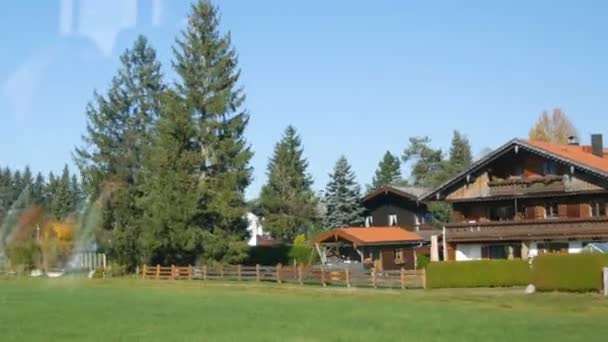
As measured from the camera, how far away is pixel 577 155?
54000mm

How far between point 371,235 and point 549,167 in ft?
59.3

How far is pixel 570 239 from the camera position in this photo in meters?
51.1

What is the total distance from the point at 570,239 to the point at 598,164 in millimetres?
4882

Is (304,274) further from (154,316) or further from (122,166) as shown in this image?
(122,166)

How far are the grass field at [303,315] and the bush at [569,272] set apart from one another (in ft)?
4.58

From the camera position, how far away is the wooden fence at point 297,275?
45.4 metres

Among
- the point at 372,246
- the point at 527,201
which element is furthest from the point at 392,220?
the point at 527,201

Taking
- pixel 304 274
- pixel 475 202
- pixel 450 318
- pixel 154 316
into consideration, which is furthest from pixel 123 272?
pixel 450 318

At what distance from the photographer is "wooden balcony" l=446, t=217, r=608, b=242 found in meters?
49.6

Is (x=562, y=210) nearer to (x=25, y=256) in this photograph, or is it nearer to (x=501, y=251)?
(x=501, y=251)

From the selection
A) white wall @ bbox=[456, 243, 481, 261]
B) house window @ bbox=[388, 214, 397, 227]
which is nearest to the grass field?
white wall @ bbox=[456, 243, 481, 261]

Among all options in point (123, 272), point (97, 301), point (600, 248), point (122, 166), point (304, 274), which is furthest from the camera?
point (122, 166)

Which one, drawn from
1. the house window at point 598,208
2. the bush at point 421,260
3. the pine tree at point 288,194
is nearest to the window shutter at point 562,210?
the house window at point 598,208

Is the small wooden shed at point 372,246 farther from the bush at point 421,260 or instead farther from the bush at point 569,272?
the bush at point 569,272
